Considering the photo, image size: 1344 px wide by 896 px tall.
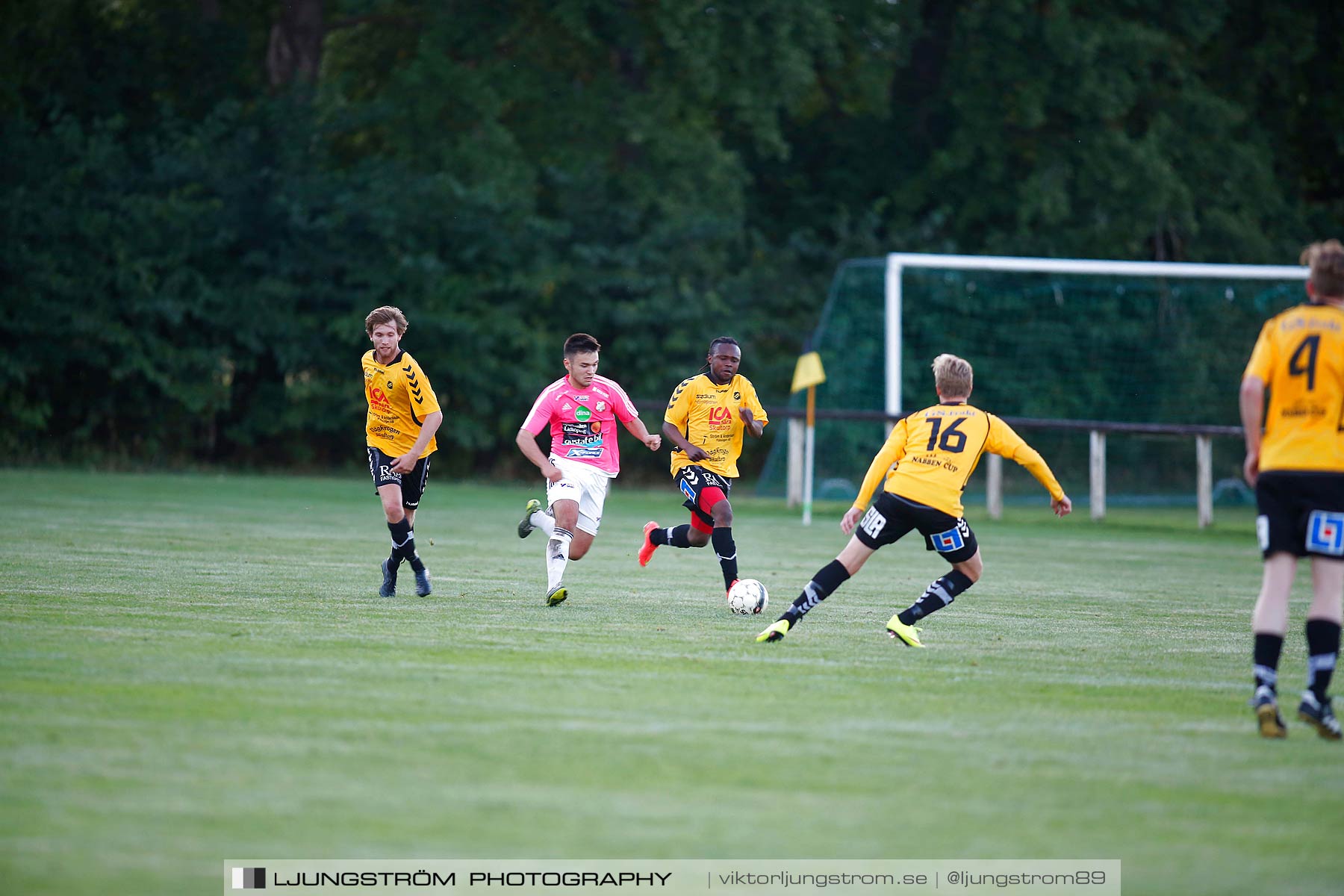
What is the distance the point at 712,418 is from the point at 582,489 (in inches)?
45.1

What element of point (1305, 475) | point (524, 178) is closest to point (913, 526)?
point (1305, 475)

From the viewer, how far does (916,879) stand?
410cm

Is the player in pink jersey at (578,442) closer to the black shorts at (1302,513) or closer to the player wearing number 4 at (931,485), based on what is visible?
the player wearing number 4 at (931,485)

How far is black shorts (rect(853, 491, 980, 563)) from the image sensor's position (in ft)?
27.2

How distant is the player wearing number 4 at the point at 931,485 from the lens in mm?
8289

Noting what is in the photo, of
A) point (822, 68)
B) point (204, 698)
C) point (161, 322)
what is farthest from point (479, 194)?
Answer: point (204, 698)

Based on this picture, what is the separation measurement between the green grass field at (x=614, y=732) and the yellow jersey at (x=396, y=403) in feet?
3.51

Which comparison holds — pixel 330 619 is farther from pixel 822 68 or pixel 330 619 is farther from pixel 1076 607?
pixel 822 68

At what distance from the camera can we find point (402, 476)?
10.2m

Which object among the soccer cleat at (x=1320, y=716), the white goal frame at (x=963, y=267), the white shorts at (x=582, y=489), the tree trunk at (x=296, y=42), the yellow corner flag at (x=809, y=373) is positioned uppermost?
the tree trunk at (x=296, y=42)

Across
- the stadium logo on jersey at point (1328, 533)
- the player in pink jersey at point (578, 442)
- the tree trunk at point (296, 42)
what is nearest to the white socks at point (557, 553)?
the player in pink jersey at point (578, 442)

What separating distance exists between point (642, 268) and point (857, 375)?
5.07 m

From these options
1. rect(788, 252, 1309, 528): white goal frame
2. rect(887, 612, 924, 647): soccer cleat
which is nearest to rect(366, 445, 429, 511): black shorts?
rect(887, 612, 924, 647): soccer cleat

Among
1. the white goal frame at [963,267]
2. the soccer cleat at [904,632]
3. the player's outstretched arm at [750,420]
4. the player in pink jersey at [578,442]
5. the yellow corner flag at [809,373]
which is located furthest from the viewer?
the white goal frame at [963,267]
